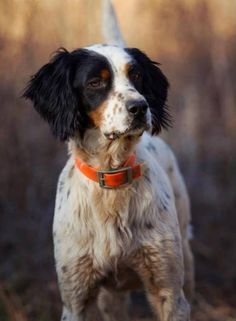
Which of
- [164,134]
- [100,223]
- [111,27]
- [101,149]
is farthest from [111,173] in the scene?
[164,134]

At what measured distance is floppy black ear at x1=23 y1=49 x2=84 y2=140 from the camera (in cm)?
401

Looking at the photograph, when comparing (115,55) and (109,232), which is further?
(109,232)

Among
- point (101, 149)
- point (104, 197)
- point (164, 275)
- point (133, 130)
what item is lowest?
point (164, 275)

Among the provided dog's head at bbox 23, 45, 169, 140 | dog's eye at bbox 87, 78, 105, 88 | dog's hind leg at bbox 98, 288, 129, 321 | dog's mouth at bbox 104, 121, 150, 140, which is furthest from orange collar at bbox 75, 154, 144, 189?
dog's hind leg at bbox 98, 288, 129, 321

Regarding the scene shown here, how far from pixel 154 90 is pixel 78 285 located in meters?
1.07

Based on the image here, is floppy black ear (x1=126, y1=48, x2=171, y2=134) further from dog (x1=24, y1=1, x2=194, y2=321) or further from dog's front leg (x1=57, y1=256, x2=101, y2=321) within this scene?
dog's front leg (x1=57, y1=256, x2=101, y2=321)

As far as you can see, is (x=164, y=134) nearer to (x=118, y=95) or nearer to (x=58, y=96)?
(x=58, y=96)

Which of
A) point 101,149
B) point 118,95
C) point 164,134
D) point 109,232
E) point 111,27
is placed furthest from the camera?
point 164,134

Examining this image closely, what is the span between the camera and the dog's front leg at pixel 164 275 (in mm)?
4164

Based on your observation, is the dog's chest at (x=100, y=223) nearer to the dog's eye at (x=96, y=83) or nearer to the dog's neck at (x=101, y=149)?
the dog's neck at (x=101, y=149)

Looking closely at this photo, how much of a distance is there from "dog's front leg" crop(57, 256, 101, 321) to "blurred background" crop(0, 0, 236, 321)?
1.48m

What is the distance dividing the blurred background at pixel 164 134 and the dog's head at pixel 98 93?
1.95 m

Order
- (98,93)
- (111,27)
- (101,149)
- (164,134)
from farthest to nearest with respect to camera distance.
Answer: (164,134) < (111,27) < (101,149) < (98,93)

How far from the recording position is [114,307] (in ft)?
16.8
